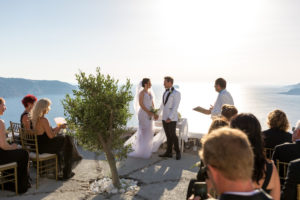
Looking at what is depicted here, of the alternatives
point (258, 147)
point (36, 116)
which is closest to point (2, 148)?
point (36, 116)

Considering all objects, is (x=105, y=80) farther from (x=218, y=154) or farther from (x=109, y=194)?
(x=218, y=154)

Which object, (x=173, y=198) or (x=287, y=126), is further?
(x=173, y=198)

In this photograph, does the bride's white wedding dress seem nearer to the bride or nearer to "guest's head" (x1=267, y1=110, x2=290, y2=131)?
the bride

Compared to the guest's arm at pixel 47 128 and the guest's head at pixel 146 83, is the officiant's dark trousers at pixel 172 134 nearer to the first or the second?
the guest's head at pixel 146 83

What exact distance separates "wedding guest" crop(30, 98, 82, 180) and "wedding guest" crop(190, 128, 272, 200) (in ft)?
14.4

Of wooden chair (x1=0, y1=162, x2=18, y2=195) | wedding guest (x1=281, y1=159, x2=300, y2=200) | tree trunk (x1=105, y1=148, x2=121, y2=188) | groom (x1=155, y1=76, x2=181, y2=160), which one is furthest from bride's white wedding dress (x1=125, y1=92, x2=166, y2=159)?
wedding guest (x1=281, y1=159, x2=300, y2=200)

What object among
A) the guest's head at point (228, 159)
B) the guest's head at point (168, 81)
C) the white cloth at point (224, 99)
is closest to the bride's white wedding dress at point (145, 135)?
the guest's head at point (168, 81)

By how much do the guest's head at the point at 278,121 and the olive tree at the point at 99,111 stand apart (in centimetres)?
239

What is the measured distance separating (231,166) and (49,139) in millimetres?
4820

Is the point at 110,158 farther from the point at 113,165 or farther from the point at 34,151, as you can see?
the point at 34,151

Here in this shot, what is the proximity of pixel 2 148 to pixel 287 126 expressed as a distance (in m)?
4.88

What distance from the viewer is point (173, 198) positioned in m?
4.44

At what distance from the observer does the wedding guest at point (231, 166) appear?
1.19 meters

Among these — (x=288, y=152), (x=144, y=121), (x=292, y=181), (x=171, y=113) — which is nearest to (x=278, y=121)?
(x=288, y=152)
